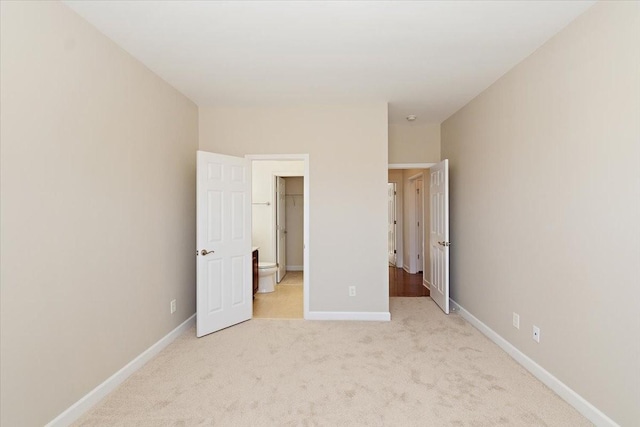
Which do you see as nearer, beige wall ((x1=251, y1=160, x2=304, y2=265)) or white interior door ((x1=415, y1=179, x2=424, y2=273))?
beige wall ((x1=251, y1=160, x2=304, y2=265))

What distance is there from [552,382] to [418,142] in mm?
3329

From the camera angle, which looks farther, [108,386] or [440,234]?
[440,234]

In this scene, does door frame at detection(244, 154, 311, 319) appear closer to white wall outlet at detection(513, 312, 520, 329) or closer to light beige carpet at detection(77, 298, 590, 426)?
light beige carpet at detection(77, 298, 590, 426)

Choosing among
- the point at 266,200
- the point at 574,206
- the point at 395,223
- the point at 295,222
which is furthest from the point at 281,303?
the point at 395,223

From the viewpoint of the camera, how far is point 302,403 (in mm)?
2182

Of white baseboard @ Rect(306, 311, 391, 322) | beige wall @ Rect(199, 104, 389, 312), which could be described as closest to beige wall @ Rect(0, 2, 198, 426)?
beige wall @ Rect(199, 104, 389, 312)

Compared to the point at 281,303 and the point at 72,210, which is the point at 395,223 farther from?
the point at 72,210

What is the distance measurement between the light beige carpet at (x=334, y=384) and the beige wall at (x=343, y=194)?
552mm

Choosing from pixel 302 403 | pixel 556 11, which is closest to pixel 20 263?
pixel 302 403

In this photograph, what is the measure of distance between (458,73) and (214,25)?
2.15 meters

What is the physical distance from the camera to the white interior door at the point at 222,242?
3.37m

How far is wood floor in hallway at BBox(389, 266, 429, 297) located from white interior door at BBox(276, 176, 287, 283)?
2.11 m

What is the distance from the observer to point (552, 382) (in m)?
2.31

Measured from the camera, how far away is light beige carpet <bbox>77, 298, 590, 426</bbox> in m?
2.03
